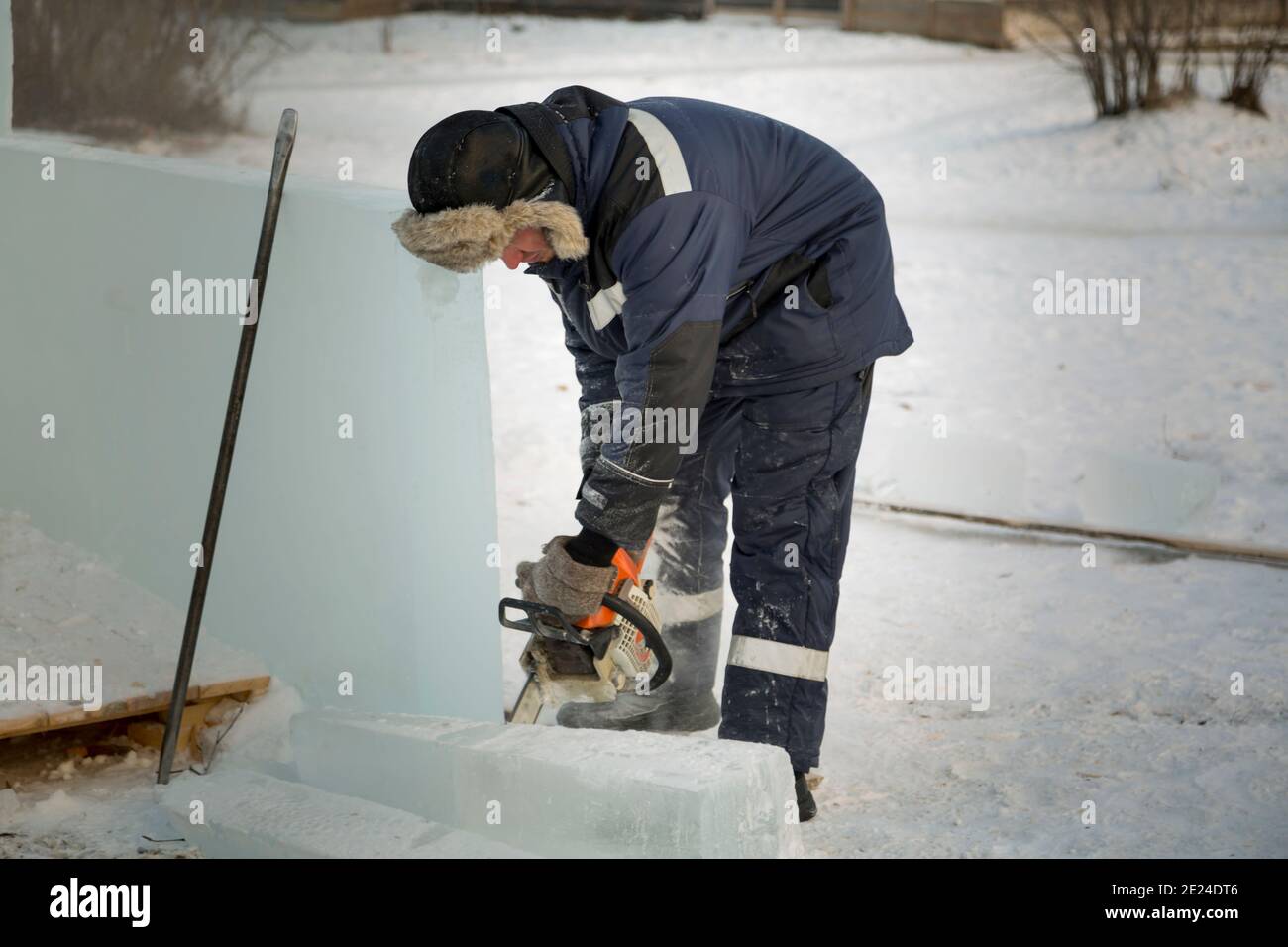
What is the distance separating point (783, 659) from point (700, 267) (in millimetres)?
917

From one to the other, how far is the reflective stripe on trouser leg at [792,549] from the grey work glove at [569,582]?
18.2 inches

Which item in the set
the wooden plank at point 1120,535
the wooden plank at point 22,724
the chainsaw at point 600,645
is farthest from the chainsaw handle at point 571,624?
the wooden plank at point 1120,535

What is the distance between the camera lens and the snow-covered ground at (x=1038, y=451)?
3023mm

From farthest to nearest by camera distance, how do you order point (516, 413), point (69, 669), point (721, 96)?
point (721, 96) → point (516, 413) → point (69, 669)

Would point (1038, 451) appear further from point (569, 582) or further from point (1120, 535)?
point (569, 582)

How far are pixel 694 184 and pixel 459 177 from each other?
41cm

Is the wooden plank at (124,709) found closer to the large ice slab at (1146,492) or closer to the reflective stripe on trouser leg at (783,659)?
the reflective stripe on trouser leg at (783,659)

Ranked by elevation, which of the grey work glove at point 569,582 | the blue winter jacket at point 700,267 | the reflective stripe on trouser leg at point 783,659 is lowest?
the reflective stripe on trouser leg at point 783,659

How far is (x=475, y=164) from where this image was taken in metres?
2.31

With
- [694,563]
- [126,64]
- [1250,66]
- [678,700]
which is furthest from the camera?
[1250,66]

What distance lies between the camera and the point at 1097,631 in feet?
12.6

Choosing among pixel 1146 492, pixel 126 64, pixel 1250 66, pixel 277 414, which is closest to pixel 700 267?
pixel 277 414

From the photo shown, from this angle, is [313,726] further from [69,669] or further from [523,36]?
[523,36]
